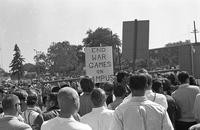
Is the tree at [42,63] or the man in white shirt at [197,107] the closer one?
the man in white shirt at [197,107]

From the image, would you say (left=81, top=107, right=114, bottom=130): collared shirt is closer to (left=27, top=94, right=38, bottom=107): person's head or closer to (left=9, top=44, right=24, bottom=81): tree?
(left=27, top=94, right=38, bottom=107): person's head

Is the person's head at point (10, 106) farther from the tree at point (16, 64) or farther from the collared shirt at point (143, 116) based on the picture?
the tree at point (16, 64)

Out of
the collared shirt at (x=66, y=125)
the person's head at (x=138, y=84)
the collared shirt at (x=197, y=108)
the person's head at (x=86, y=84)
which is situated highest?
the person's head at (x=138, y=84)

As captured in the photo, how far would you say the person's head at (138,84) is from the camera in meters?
4.18

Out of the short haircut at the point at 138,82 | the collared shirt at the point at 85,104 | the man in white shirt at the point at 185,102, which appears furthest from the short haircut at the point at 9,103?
the man in white shirt at the point at 185,102

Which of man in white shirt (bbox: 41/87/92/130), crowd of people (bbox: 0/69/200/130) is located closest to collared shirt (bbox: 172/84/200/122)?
crowd of people (bbox: 0/69/200/130)

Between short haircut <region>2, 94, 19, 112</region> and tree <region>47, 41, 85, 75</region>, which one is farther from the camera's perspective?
tree <region>47, 41, 85, 75</region>

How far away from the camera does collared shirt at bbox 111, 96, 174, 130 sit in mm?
4109

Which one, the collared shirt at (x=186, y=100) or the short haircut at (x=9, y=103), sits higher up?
the short haircut at (x=9, y=103)

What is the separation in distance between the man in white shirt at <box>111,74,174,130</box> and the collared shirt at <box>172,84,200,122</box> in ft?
8.68

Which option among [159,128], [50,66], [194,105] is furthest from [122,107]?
[50,66]

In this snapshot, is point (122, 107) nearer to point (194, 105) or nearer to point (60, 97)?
point (60, 97)

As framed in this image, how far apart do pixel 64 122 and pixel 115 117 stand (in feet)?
2.43

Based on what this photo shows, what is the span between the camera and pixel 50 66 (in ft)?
358
